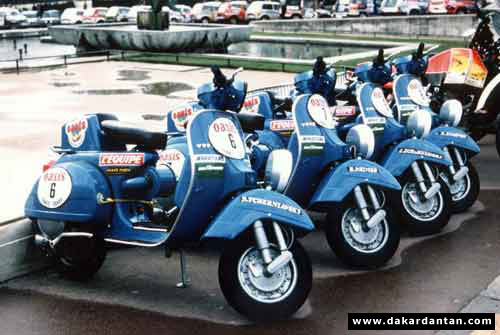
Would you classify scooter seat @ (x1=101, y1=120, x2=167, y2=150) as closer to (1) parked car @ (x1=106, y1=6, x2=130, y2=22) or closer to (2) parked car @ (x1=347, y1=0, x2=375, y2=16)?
(1) parked car @ (x1=106, y1=6, x2=130, y2=22)

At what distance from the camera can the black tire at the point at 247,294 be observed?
16.8ft

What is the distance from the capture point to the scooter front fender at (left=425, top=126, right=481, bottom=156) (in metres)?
7.77

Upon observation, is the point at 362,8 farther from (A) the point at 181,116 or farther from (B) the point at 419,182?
(B) the point at 419,182

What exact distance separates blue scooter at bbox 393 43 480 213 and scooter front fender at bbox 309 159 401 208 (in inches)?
61.5

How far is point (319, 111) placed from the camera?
673 centimetres

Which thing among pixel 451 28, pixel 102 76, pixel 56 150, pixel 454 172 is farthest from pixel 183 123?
pixel 451 28

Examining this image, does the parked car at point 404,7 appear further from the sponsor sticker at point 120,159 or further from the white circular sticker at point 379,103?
the sponsor sticker at point 120,159

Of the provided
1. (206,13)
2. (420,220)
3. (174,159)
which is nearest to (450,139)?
(420,220)

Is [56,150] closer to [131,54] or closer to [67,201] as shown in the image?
[67,201]

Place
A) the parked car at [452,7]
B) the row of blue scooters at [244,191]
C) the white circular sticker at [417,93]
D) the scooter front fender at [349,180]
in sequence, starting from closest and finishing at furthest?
the row of blue scooters at [244,191] < the scooter front fender at [349,180] < the white circular sticker at [417,93] < the parked car at [452,7]

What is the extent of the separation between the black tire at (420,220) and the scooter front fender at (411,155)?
12 cm

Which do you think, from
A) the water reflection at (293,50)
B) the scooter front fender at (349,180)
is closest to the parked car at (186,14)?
the water reflection at (293,50)

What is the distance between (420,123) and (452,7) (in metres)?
44.8

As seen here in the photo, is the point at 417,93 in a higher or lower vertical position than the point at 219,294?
higher
